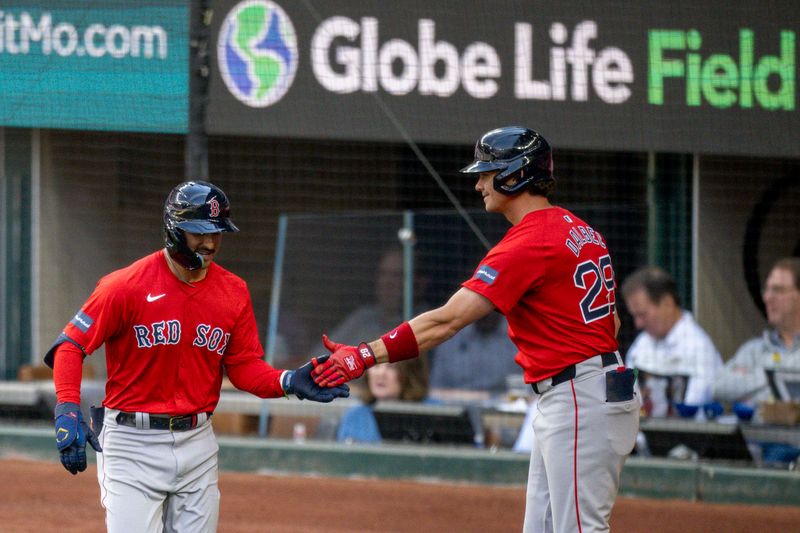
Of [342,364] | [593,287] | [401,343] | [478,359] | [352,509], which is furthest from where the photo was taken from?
[478,359]

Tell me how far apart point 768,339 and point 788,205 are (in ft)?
4.59

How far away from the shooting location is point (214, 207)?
180 inches

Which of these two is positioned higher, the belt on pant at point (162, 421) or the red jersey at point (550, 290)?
the red jersey at point (550, 290)

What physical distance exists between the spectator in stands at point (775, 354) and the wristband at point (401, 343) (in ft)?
12.5

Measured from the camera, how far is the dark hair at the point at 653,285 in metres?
7.96

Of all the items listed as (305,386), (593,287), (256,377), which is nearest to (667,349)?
(593,287)

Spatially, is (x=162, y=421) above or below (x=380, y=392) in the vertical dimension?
above

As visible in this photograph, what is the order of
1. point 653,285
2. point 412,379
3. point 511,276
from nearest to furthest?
point 511,276
point 653,285
point 412,379

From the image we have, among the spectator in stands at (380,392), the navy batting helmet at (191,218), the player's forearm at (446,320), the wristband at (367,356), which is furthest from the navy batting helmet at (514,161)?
the spectator in stands at (380,392)

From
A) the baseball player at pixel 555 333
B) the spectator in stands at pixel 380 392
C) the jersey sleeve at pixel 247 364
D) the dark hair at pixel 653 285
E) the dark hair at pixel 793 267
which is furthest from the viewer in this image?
the spectator in stands at pixel 380 392

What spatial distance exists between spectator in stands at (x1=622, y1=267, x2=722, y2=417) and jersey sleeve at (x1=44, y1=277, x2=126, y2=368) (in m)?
4.29

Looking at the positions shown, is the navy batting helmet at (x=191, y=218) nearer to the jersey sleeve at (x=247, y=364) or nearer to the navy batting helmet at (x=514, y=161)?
the jersey sleeve at (x=247, y=364)

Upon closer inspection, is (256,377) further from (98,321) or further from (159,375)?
(98,321)

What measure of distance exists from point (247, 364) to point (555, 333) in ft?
3.84
